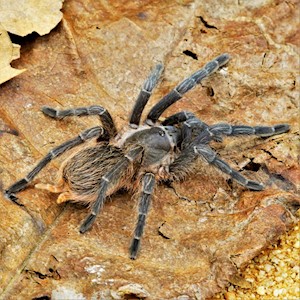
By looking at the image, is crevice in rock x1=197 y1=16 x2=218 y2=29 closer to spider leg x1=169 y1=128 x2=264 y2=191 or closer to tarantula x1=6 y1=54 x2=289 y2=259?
tarantula x1=6 y1=54 x2=289 y2=259

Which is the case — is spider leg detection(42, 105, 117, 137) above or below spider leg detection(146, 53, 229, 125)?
above

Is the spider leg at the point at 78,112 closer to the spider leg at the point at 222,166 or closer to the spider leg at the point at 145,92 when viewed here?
the spider leg at the point at 145,92

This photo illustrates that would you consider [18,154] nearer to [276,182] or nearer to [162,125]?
[162,125]

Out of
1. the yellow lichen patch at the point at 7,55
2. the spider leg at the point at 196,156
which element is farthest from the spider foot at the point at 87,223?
the yellow lichen patch at the point at 7,55

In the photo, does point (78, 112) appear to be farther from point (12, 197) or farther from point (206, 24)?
point (206, 24)

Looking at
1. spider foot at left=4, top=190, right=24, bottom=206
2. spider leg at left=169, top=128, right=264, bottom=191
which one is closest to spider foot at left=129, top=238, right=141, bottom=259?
spider leg at left=169, top=128, right=264, bottom=191

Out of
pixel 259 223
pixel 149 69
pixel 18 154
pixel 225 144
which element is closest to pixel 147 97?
pixel 149 69
